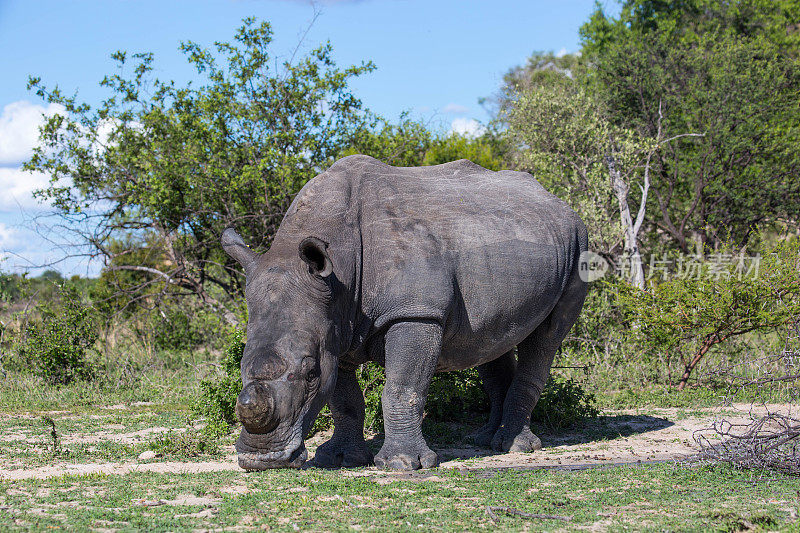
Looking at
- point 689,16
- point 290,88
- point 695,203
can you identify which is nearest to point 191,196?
point 290,88

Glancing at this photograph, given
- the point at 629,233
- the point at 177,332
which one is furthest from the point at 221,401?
the point at 629,233

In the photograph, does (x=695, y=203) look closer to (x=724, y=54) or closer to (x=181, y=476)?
(x=724, y=54)

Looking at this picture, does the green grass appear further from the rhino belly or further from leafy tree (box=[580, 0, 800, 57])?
leafy tree (box=[580, 0, 800, 57])

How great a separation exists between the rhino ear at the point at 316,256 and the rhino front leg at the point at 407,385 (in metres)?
0.87

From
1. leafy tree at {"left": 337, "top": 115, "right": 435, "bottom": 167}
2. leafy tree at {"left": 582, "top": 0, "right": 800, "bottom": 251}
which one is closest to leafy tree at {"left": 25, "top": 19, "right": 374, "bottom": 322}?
leafy tree at {"left": 337, "top": 115, "right": 435, "bottom": 167}

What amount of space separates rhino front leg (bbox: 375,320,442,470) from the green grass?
349 mm

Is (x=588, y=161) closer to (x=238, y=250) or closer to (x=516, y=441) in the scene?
(x=516, y=441)

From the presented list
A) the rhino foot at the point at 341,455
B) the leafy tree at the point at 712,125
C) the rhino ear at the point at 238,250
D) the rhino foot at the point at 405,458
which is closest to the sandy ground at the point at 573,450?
the rhino foot at the point at 405,458

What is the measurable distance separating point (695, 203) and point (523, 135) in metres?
4.13

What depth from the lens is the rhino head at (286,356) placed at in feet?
19.4

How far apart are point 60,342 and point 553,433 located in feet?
24.2

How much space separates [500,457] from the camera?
766cm

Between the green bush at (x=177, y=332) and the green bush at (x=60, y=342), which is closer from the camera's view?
the green bush at (x=60, y=342)

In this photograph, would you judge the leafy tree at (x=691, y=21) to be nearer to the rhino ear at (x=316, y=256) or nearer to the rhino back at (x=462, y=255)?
the rhino back at (x=462, y=255)
